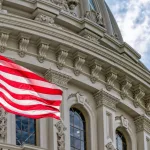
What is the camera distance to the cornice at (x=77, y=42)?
43.8m

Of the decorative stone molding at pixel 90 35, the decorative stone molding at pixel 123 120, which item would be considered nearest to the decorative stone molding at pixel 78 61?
the decorative stone molding at pixel 90 35

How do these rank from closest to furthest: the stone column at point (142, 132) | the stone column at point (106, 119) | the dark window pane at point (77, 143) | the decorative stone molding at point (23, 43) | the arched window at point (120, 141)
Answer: the decorative stone molding at point (23, 43)
the dark window pane at point (77, 143)
the stone column at point (106, 119)
the arched window at point (120, 141)
the stone column at point (142, 132)

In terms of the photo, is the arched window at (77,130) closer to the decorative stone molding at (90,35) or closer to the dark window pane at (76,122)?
the dark window pane at (76,122)

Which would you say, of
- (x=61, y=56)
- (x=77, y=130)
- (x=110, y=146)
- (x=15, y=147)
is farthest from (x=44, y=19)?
(x=15, y=147)

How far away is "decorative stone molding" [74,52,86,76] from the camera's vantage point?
1802 inches

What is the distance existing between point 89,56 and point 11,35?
12.3 ft

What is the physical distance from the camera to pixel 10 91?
121 feet

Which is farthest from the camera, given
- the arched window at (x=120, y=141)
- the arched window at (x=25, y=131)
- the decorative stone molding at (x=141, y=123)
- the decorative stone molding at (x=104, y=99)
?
the decorative stone molding at (x=141, y=123)

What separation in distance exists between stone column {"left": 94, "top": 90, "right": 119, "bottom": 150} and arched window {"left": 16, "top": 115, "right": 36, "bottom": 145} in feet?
10.4

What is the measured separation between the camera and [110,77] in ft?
155

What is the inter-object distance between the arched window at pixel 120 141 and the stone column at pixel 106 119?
1077 millimetres

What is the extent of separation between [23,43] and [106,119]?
16.7 ft

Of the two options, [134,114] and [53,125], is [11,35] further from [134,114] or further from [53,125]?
[134,114]

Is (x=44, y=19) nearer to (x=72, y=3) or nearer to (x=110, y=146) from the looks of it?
(x=72, y=3)
